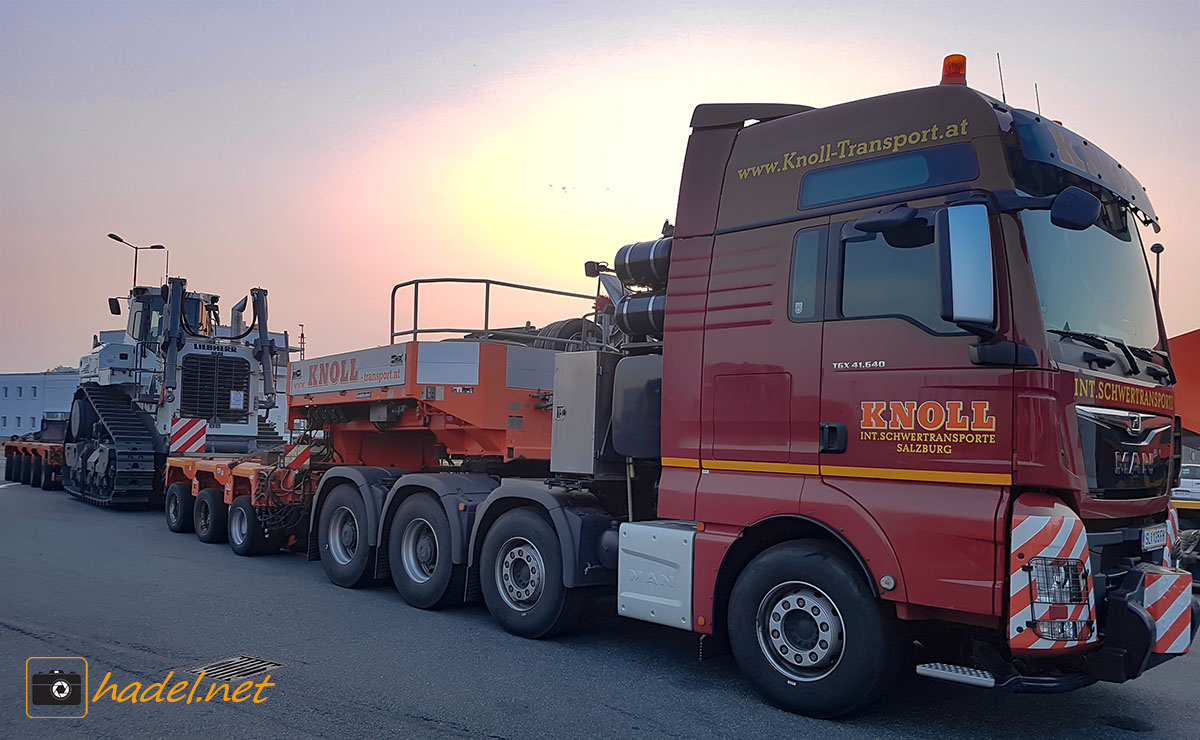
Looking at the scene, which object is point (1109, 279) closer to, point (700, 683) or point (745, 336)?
point (745, 336)

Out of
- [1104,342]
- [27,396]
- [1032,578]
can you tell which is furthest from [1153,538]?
[27,396]

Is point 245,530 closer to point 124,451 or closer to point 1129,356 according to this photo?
point 124,451

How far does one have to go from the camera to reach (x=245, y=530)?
39.3 ft

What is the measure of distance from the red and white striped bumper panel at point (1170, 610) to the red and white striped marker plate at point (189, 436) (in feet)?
54.8

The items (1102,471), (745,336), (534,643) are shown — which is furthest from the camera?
(534,643)

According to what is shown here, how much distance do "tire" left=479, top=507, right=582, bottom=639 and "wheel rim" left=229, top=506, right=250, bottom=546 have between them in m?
5.40

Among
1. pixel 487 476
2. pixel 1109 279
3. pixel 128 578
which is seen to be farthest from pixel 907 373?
pixel 128 578

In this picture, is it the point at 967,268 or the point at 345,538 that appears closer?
the point at 967,268

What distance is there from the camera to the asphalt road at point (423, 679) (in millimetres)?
5207

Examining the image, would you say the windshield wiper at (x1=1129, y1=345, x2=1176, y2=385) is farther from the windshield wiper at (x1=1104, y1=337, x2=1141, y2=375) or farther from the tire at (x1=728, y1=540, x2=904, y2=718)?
the tire at (x1=728, y1=540, x2=904, y2=718)

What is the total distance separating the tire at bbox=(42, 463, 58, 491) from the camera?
23.8 metres

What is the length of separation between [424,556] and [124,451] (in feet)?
38.3

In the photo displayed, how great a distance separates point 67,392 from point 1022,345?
6208 cm

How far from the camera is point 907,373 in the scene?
5152mm
